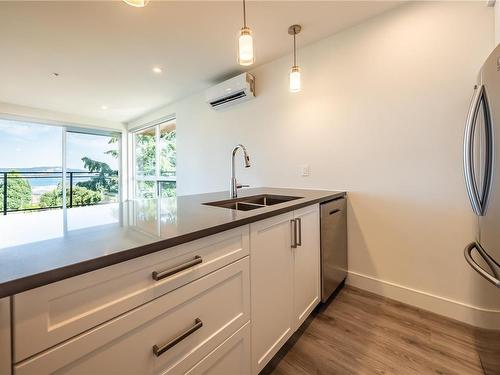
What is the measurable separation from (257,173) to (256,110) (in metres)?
0.80

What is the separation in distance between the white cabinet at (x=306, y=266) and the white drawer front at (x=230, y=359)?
447 mm

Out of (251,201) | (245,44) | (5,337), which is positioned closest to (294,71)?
(245,44)

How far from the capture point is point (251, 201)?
6.03 feet

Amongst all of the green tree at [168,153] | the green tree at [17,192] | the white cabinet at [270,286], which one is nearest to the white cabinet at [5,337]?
the white cabinet at [270,286]

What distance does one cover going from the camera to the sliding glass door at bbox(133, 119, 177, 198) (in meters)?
4.36

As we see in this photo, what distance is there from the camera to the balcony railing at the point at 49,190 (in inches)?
161

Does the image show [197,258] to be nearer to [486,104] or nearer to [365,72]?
[486,104]

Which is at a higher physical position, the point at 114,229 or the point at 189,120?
the point at 189,120

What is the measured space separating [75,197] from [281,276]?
5.42 meters

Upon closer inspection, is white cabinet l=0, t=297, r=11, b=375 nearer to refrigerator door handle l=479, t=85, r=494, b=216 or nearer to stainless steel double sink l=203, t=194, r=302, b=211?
stainless steel double sink l=203, t=194, r=302, b=211

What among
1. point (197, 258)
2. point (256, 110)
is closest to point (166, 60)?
point (256, 110)

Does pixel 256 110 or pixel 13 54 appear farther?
pixel 256 110

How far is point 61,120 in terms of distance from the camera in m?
4.44

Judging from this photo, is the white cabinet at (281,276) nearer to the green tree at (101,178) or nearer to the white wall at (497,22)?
the white wall at (497,22)
